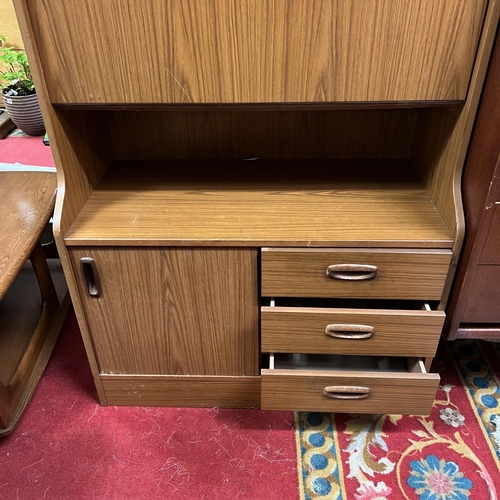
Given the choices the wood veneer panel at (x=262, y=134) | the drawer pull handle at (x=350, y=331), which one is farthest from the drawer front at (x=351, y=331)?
the wood veneer panel at (x=262, y=134)

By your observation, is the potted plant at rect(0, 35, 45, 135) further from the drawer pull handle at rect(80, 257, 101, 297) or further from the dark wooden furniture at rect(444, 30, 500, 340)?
the dark wooden furniture at rect(444, 30, 500, 340)

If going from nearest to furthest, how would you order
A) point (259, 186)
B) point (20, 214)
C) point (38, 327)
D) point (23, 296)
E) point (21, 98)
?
1. point (259, 186)
2. point (20, 214)
3. point (38, 327)
4. point (23, 296)
5. point (21, 98)

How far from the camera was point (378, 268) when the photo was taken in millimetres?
1013

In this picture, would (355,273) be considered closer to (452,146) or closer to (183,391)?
(452,146)

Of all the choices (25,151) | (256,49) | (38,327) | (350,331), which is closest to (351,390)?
(350,331)

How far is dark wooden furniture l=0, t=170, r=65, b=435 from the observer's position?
121cm

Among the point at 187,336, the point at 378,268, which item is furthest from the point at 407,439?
the point at 187,336

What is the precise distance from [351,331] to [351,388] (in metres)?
0.14

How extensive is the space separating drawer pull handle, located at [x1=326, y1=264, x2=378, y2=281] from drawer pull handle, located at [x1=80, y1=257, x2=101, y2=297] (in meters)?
0.54

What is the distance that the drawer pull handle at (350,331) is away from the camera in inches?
41.0

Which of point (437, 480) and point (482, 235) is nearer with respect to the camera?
point (482, 235)

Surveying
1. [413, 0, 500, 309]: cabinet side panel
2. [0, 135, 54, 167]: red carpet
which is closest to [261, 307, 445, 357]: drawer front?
[413, 0, 500, 309]: cabinet side panel

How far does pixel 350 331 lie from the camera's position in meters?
1.06

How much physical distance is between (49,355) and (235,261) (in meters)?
0.81
